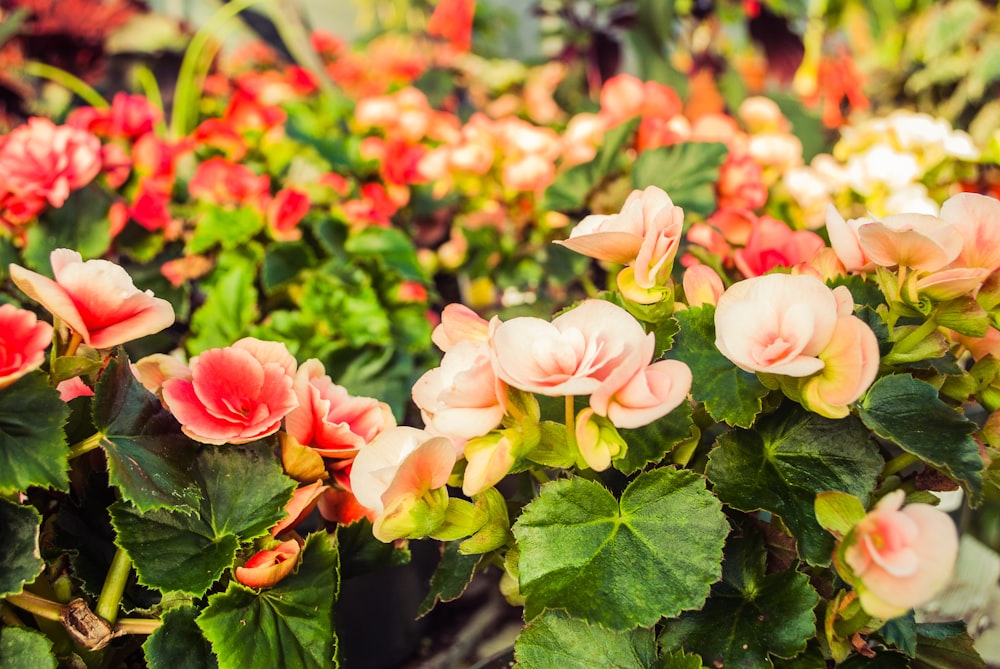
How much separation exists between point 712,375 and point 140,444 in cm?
30

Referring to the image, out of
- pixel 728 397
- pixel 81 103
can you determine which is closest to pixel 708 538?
pixel 728 397

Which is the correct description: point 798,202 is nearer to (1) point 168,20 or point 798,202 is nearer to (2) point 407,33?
(1) point 168,20

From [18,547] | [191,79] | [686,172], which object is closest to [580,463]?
[18,547]

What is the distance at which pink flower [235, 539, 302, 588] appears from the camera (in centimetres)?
41

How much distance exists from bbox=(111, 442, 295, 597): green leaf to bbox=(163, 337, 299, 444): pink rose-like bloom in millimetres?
22

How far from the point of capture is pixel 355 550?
19.1 inches

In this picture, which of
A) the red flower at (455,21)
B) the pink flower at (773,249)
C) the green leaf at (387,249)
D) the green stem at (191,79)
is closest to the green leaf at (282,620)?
the pink flower at (773,249)

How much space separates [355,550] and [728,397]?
0.25 m

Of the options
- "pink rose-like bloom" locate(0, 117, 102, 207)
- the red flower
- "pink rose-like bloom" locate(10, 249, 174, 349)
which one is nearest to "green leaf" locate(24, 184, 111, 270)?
"pink rose-like bloom" locate(0, 117, 102, 207)

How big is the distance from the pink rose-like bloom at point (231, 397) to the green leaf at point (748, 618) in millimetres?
239

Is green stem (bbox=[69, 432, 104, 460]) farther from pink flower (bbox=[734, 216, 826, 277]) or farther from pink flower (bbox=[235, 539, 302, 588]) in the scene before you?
pink flower (bbox=[734, 216, 826, 277])

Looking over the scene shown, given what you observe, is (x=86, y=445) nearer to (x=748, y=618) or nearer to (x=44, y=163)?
(x=748, y=618)

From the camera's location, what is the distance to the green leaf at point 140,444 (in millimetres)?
385

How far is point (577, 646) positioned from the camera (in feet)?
1.30
